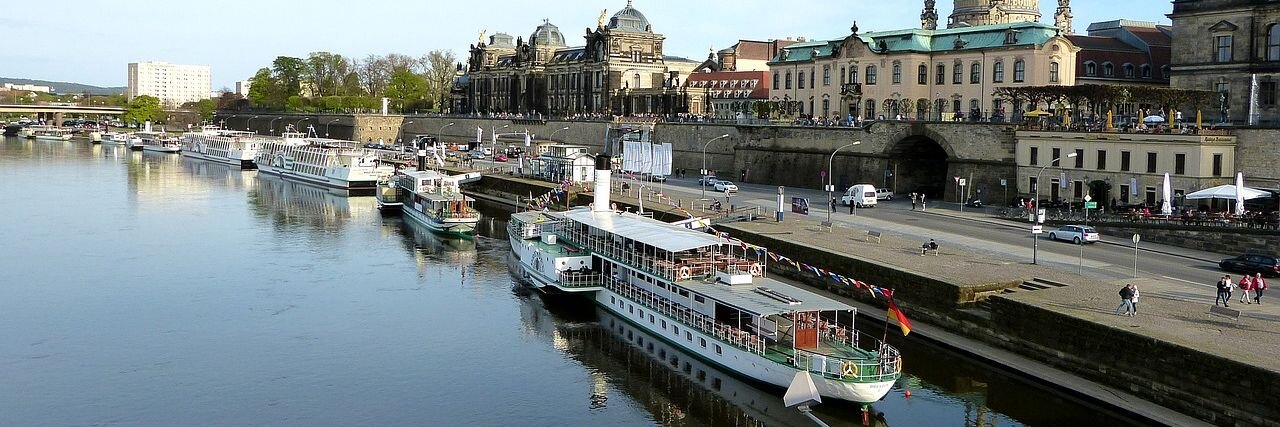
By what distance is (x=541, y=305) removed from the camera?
1683 inches

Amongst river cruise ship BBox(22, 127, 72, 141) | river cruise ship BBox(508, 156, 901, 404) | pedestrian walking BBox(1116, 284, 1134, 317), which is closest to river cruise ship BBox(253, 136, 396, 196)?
river cruise ship BBox(508, 156, 901, 404)

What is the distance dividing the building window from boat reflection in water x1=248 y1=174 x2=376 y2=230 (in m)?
49.4

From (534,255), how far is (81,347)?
16562mm

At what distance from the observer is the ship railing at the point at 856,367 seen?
1124 inches

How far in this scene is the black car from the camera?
37.8 meters

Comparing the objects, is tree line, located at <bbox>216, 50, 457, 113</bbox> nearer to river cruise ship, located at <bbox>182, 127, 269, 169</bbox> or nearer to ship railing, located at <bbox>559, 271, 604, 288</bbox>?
river cruise ship, located at <bbox>182, 127, 269, 169</bbox>

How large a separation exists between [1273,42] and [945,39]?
1945cm

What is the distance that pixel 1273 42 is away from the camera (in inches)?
2283

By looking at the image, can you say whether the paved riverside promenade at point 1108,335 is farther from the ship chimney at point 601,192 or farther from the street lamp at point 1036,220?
the ship chimney at point 601,192

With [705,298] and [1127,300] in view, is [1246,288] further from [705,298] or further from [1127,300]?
[705,298]

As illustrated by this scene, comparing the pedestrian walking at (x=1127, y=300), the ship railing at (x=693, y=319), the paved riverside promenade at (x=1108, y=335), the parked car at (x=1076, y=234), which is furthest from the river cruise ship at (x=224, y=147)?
the pedestrian walking at (x=1127, y=300)

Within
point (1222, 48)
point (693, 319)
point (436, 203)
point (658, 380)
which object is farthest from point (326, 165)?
→ point (658, 380)

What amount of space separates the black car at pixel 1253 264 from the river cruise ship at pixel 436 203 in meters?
37.3

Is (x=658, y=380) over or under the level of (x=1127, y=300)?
under
